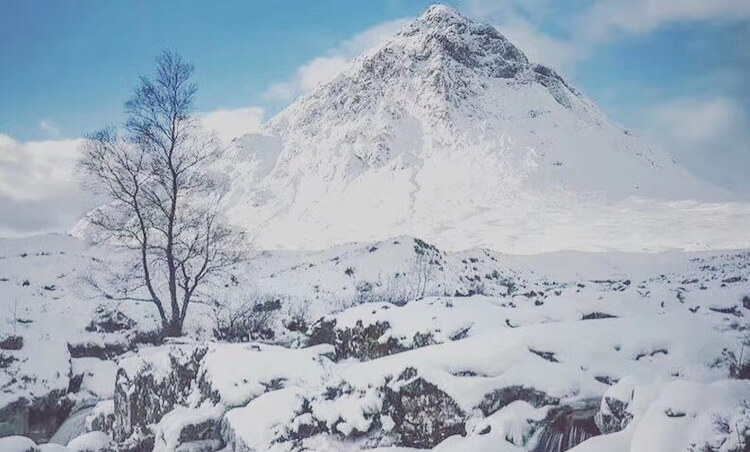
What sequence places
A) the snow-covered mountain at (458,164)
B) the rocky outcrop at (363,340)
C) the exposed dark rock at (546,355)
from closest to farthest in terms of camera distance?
the exposed dark rock at (546,355), the rocky outcrop at (363,340), the snow-covered mountain at (458,164)

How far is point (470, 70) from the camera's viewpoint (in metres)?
86.4

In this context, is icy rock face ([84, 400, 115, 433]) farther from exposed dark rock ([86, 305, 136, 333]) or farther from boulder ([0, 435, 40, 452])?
exposed dark rock ([86, 305, 136, 333])

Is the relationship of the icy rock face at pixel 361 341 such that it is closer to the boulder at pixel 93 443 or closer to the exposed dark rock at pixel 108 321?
the boulder at pixel 93 443

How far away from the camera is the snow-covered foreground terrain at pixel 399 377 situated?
16.0 ft

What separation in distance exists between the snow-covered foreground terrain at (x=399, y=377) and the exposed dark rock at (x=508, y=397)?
0.02m

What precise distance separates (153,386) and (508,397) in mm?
6165

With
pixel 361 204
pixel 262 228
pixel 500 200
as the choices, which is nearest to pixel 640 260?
pixel 500 200

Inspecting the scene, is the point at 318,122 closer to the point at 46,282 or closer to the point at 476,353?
the point at 46,282

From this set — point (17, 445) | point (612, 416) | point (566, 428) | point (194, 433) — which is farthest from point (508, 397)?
point (17, 445)

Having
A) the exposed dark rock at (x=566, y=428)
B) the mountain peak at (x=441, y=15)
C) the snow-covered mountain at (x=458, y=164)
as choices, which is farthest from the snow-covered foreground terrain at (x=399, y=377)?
the mountain peak at (x=441, y=15)

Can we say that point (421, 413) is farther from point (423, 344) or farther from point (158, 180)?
point (158, 180)

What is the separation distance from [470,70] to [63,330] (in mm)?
78546

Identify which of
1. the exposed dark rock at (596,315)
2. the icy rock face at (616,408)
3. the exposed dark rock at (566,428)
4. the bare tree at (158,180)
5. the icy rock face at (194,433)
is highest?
the bare tree at (158,180)

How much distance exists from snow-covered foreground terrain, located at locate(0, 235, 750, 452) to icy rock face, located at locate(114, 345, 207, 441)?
0.09 feet
